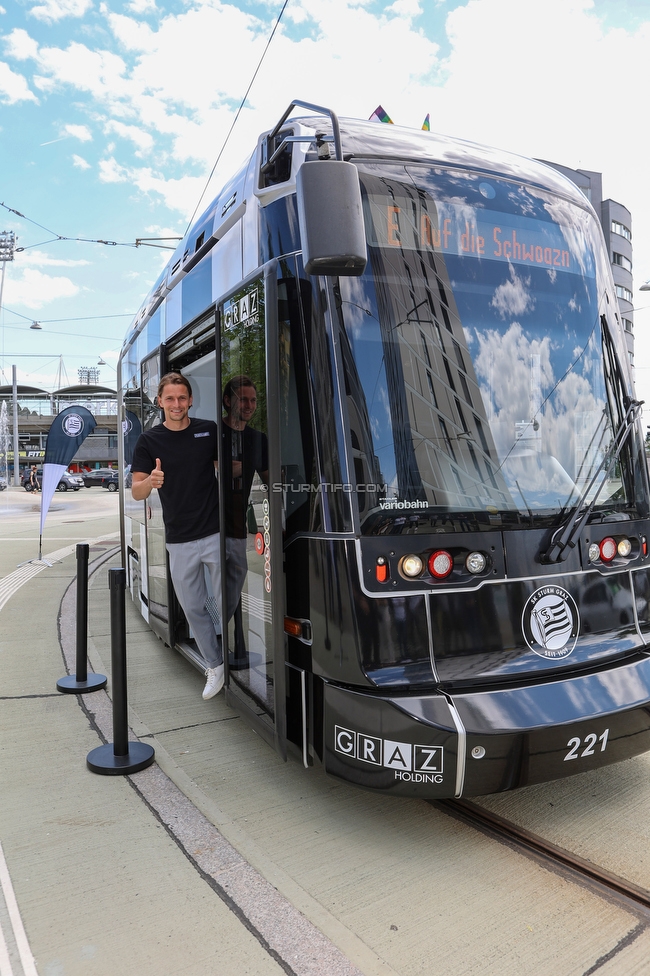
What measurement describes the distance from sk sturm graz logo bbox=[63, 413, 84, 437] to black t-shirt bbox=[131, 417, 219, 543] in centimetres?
612

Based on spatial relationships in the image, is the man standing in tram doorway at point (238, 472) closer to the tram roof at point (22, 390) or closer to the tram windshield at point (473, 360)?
the tram windshield at point (473, 360)

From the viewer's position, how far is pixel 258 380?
330 centimetres

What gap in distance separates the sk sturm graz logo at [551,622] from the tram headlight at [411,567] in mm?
527

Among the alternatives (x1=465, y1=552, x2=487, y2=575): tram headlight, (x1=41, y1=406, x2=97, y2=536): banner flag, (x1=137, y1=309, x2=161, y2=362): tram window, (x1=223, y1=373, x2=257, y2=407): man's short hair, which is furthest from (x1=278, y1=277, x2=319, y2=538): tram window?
(x1=41, y1=406, x2=97, y2=536): banner flag

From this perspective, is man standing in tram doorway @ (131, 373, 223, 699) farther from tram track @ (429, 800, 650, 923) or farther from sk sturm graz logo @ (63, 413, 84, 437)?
sk sturm graz logo @ (63, 413, 84, 437)

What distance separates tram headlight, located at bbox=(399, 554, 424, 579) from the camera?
2.84m

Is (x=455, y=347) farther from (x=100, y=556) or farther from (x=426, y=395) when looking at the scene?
(x=100, y=556)

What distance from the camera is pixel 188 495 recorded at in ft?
14.5

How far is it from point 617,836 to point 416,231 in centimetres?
280

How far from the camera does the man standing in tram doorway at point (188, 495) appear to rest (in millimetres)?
4414

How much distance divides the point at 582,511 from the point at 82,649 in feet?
12.0

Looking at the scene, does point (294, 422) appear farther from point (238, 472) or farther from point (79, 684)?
point (79, 684)

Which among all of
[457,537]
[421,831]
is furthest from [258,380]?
[421,831]

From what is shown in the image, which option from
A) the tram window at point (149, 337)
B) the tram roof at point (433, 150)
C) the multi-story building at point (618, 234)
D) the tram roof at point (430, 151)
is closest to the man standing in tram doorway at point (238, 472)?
the tram roof at point (430, 151)
